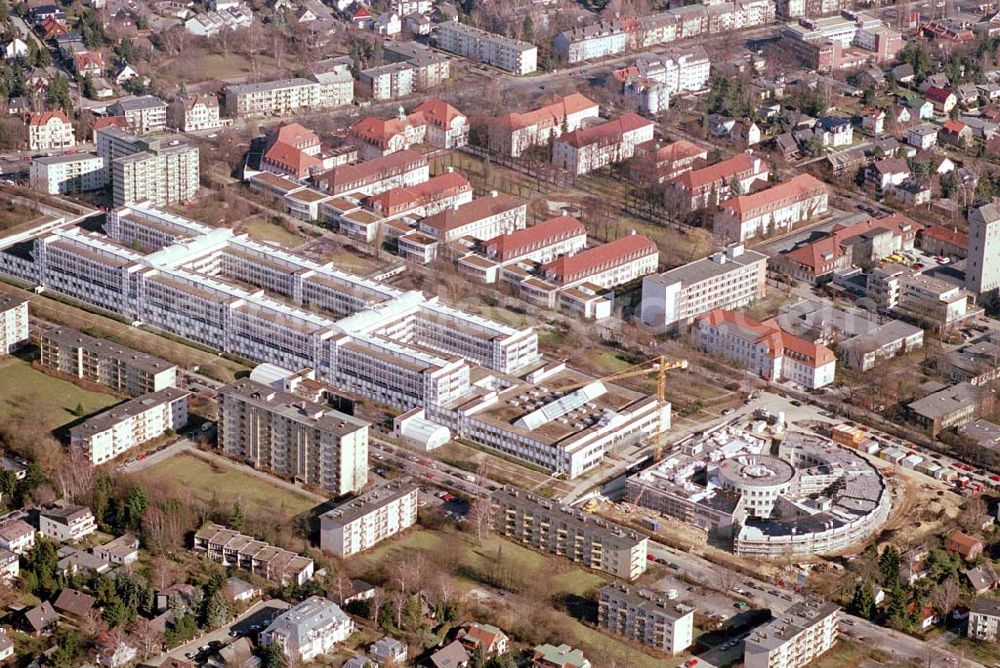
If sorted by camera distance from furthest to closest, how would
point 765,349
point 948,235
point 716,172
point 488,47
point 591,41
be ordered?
point 591,41 < point 488,47 < point 716,172 < point 948,235 < point 765,349

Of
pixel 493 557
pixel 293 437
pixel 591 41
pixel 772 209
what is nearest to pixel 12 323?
pixel 293 437

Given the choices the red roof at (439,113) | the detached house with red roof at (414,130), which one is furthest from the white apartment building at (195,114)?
the red roof at (439,113)

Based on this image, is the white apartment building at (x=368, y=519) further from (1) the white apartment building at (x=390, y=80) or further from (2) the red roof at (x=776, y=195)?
(1) the white apartment building at (x=390, y=80)

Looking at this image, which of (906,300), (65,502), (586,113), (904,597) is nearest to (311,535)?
(65,502)

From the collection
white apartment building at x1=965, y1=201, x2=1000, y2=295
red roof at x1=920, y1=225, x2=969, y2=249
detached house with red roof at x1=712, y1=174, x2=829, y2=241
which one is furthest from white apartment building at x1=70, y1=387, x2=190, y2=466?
red roof at x1=920, y1=225, x2=969, y2=249

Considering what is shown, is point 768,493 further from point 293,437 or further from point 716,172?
point 716,172

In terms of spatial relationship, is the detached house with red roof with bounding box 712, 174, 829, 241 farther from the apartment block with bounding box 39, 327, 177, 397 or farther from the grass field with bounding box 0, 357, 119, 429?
the grass field with bounding box 0, 357, 119, 429

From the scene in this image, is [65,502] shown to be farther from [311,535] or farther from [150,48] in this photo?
[150,48]
